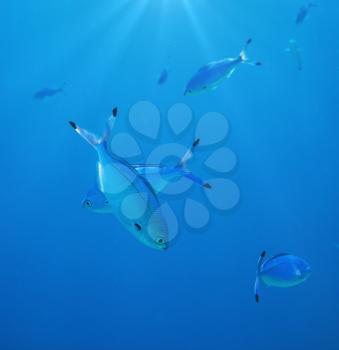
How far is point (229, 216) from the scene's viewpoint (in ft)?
49.8

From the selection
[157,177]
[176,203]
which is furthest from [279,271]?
[176,203]

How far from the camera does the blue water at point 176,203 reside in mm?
13203

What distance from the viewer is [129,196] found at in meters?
1.67

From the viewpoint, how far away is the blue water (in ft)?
43.3

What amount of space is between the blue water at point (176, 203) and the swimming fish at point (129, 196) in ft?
40.5

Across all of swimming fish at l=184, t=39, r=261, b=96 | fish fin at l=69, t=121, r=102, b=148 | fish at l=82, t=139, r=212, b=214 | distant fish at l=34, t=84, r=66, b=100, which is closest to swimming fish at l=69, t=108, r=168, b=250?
fish fin at l=69, t=121, r=102, b=148

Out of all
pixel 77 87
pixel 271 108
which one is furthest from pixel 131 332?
pixel 271 108

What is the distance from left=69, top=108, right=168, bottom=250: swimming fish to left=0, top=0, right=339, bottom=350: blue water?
12.3 m

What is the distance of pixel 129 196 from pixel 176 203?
41.4ft

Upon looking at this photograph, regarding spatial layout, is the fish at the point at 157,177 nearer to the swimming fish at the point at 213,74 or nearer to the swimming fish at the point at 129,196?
the swimming fish at the point at 129,196

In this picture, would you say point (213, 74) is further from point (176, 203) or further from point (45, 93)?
point (176, 203)

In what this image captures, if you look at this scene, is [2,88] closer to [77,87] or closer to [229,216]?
[77,87]

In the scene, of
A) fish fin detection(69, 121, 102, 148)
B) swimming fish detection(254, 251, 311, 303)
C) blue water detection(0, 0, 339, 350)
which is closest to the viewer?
fish fin detection(69, 121, 102, 148)

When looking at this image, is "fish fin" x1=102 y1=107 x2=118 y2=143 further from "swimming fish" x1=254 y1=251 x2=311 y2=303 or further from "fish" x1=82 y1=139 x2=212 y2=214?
"swimming fish" x1=254 y1=251 x2=311 y2=303
